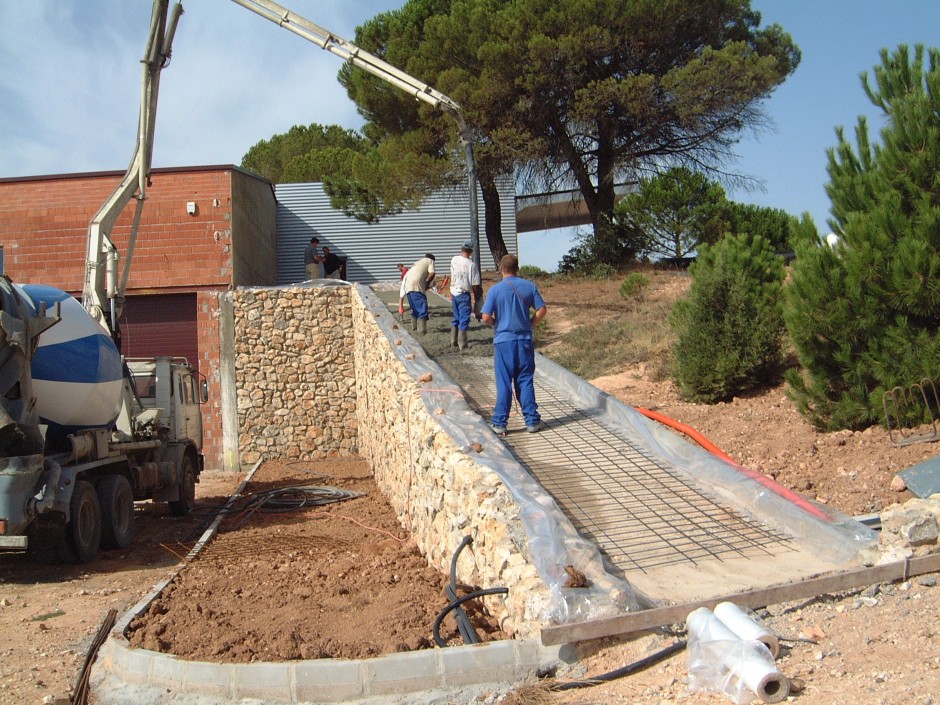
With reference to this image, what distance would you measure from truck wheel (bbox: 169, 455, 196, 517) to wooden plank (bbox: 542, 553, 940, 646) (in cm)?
985

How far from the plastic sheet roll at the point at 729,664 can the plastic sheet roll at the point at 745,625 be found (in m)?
0.04

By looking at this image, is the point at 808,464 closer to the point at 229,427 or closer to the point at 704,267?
the point at 704,267

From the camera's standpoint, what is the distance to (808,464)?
29.4ft

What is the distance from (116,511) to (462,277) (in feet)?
19.5

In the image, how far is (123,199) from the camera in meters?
14.3

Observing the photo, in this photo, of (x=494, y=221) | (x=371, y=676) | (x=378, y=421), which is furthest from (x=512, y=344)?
(x=494, y=221)

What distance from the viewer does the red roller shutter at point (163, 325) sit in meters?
21.7

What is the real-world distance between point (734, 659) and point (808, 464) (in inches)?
215

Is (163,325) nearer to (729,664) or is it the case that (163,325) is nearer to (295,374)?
(295,374)

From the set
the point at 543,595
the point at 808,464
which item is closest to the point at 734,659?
the point at 543,595

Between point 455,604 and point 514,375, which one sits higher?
point 514,375

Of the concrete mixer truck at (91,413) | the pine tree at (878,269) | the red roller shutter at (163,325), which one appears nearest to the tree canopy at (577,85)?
the red roller shutter at (163,325)

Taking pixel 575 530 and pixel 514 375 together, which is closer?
pixel 575 530

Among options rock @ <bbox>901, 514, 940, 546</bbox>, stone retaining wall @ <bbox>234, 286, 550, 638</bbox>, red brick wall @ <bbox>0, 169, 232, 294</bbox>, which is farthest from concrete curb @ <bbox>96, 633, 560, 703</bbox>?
red brick wall @ <bbox>0, 169, 232, 294</bbox>
